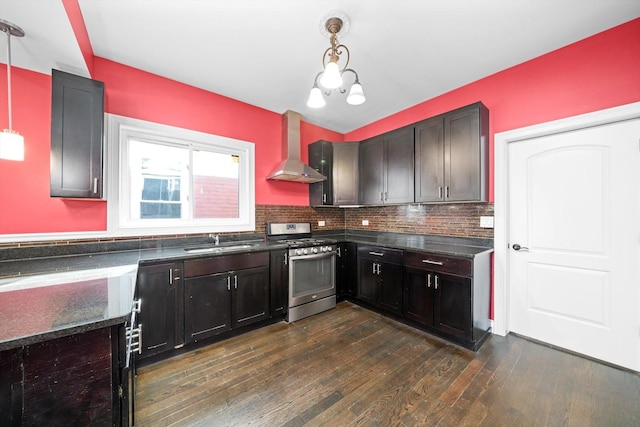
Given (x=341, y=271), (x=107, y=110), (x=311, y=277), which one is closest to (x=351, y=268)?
(x=341, y=271)

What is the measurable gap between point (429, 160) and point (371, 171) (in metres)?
0.92

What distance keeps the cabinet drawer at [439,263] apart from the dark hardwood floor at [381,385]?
0.75m

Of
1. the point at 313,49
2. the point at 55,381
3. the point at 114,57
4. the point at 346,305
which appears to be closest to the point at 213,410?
the point at 55,381

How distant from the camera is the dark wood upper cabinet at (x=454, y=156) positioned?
8.34 ft

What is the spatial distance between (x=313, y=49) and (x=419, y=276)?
8.44 ft

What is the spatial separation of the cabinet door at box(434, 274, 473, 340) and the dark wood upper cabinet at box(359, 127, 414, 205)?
1.11m

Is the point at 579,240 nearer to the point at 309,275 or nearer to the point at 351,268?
the point at 351,268

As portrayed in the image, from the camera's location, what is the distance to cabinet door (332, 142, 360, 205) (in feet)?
12.7

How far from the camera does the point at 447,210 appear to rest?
10.1 feet

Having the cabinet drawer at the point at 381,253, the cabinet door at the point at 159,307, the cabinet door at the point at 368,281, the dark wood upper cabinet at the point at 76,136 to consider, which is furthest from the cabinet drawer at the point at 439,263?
the dark wood upper cabinet at the point at 76,136

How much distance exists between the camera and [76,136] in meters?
2.00

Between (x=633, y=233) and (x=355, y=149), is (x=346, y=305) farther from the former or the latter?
(x=633, y=233)

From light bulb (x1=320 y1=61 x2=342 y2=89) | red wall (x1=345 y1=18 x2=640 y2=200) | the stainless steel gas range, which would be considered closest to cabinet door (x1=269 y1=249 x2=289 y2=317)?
the stainless steel gas range

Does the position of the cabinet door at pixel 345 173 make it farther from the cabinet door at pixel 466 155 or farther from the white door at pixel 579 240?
the white door at pixel 579 240
